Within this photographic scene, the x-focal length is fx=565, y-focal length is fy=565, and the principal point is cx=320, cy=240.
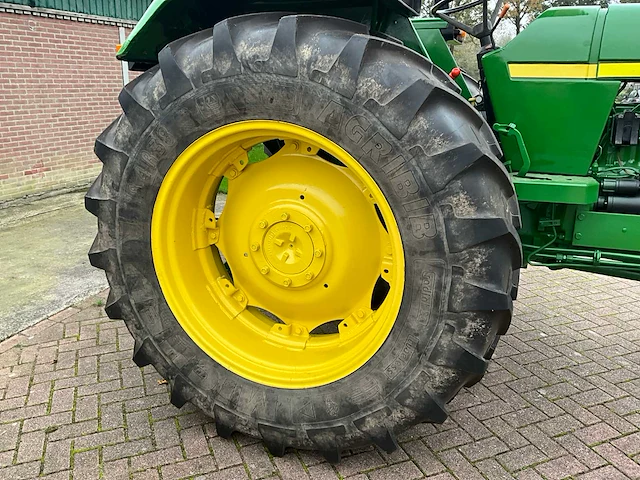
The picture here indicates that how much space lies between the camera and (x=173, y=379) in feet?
7.95

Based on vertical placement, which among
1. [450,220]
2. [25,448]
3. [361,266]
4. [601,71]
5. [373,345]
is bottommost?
[25,448]

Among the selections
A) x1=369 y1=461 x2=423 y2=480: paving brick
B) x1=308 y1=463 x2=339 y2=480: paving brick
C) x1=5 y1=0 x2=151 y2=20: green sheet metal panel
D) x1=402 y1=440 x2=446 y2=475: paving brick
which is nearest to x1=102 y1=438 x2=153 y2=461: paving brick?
x1=308 y1=463 x2=339 y2=480: paving brick

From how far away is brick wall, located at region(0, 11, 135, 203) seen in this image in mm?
6266

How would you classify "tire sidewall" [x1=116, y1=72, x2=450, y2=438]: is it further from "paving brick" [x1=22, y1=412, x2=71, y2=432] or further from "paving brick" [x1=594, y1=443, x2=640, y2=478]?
"paving brick" [x1=594, y1=443, x2=640, y2=478]

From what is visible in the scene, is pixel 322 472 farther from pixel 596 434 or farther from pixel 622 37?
pixel 622 37

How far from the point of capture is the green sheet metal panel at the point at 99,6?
648cm

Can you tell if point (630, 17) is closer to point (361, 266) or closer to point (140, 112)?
point (361, 266)

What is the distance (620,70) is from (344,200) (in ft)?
4.30

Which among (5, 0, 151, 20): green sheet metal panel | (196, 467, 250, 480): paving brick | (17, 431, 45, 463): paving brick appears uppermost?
(5, 0, 151, 20): green sheet metal panel

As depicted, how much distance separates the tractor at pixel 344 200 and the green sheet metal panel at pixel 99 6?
4874mm

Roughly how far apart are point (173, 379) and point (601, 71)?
7.43 feet

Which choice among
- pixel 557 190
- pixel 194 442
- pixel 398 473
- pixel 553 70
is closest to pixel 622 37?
pixel 553 70

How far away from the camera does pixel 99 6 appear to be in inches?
287

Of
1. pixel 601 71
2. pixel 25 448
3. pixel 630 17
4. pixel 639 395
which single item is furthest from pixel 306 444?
pixel 630 17
